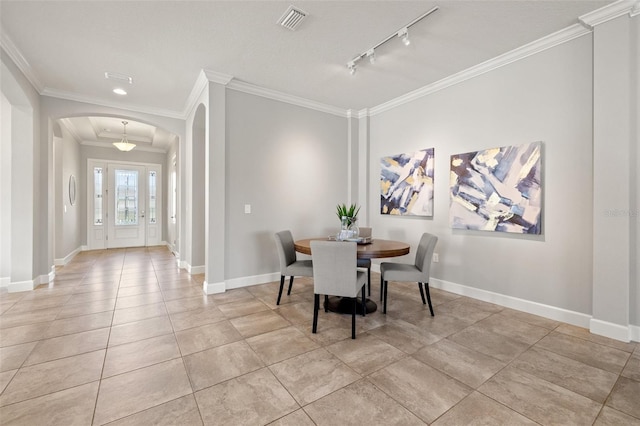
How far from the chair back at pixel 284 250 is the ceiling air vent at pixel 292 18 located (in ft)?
7.16

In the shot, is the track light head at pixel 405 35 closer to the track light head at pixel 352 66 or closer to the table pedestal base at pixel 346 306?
the track light head at pixel 352 66

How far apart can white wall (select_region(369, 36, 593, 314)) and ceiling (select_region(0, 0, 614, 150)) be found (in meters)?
0.34

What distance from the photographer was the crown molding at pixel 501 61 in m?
2.75

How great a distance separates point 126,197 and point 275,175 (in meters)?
5.76

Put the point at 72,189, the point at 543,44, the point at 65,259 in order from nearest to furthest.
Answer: the point at 543,44 < the point at 65,259 < the point at 72,189

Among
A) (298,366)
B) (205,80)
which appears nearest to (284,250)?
(298,366)

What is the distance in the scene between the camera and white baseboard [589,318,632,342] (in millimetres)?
2424

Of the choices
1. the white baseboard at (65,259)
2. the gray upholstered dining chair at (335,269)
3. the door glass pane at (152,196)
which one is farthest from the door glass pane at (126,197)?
the gray upholstered dining chair at (335,269)

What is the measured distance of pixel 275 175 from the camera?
434 centimetres

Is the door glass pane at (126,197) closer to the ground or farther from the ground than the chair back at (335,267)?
farther from the ground

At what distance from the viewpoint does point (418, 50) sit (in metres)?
3.12

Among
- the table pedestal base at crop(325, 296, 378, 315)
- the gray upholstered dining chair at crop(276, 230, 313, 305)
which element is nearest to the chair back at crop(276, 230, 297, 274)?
the gray upholstered dining chair at crop(276, 230, 313, 305)

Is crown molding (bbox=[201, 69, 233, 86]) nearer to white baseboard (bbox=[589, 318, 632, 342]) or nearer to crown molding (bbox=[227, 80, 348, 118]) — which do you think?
crown molding (bbox=[227, 80, 348, 118])

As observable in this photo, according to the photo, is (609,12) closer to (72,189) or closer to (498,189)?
(498,189)
